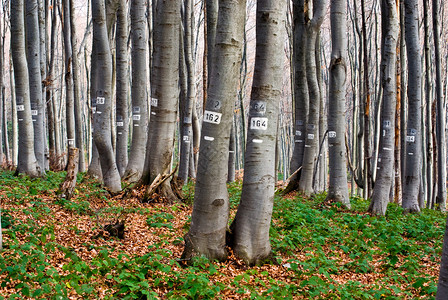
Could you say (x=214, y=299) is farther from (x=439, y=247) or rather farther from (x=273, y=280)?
(x=439, y=247)

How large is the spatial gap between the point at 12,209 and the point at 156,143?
9.31 ft

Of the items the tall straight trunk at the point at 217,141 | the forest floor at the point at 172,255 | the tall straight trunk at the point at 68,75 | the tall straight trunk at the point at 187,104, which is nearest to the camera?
the forest floor at the point at 172,255

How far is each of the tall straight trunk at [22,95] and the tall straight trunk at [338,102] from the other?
20.4ft

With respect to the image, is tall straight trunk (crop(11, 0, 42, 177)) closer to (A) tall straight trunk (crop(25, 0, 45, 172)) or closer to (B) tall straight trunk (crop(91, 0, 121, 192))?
(A) tall straight trunk (crop(25, 0, 45, 172))

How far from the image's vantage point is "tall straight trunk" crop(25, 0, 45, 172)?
9.12m

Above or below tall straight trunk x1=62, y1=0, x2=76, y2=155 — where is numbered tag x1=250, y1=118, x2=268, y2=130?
below

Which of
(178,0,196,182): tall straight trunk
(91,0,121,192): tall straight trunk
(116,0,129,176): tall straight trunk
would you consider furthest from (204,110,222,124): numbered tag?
(178,0,196,182): tall straight trunk

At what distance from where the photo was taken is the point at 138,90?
10.0 m

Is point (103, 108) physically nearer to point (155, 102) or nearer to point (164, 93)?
point (155, 102)

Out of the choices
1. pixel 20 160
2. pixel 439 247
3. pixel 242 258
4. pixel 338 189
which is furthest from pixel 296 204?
pixel 20 160

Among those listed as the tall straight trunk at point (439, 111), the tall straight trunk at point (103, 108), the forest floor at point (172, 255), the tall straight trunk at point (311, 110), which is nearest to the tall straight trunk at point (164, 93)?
the forest floor at point (172, 255)

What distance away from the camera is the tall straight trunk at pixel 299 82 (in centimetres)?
1042

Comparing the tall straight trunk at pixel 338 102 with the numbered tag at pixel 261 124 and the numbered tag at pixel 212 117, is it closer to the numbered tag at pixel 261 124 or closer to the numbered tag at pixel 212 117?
the numbered tag at pixel 261 124

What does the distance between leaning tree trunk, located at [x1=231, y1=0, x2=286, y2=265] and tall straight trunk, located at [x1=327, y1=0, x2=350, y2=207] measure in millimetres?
4229
